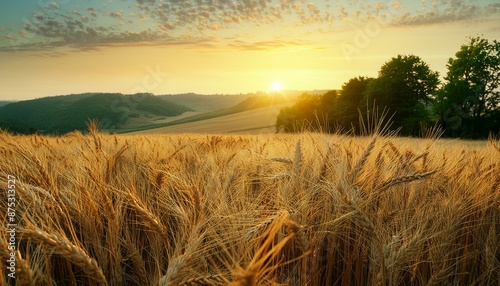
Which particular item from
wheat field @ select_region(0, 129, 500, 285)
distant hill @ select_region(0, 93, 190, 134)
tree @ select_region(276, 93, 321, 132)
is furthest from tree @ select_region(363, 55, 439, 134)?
distant hill @ select_region(0, 93, 190, 134)

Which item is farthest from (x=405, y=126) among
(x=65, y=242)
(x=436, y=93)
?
(x=65, y=242)

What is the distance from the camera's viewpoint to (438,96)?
1172 inches

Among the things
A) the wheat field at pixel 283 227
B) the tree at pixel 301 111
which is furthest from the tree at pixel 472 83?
the wheat field at pixel 283 227

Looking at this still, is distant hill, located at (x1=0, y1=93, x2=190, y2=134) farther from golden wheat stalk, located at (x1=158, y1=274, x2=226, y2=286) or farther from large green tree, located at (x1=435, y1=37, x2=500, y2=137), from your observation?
golden wheat stalk, located at (x1=158, y1=274, x2=226, y2=286)

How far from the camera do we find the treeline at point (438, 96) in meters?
Result: 29.2

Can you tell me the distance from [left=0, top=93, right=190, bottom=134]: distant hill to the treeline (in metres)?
96.9

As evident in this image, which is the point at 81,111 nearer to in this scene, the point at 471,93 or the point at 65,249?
the point at 471,93

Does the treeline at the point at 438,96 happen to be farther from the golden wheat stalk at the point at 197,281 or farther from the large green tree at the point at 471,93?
the golden wheat stalk at the point at 197,281

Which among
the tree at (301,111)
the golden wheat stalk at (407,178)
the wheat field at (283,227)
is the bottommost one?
the wheat field at (283,227)

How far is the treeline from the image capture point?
29.2 meters

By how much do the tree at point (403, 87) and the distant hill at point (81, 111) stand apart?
9746 cm

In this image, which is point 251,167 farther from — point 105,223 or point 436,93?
point 436,93

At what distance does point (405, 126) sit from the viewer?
2983 cm

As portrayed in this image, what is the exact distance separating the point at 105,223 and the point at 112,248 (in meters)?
0.44
